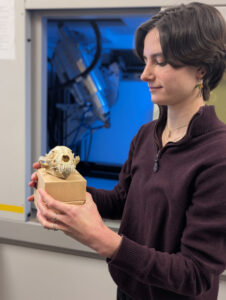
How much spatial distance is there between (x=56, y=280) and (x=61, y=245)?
0.24m

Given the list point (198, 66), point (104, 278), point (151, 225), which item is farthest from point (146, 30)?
point (104, 278)

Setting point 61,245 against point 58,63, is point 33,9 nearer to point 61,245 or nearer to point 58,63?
point 58,63

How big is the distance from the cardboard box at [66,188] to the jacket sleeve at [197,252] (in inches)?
7.5

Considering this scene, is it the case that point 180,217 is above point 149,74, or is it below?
below

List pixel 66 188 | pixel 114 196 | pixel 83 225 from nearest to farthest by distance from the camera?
pixel 83 225 < pixel 66 188 < pixel 114 196

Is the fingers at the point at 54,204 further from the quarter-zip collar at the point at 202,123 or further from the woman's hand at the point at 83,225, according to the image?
the quarter-zip collar at the point at 202,123

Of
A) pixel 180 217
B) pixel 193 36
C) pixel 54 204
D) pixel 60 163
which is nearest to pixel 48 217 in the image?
pixel 54 204

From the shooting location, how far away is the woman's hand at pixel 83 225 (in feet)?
2.29

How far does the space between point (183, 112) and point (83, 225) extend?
0.40 metres

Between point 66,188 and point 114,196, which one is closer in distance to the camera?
point 66,188

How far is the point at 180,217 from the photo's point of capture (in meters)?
0.76

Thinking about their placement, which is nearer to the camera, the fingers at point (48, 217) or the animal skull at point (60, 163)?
the fingers at point (48, 217)

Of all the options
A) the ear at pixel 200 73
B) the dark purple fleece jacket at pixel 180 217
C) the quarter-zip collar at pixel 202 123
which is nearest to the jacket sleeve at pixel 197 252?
the dark purple fleece jacket at pixel 180 217

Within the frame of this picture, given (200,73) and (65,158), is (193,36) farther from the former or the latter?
(65,158)
